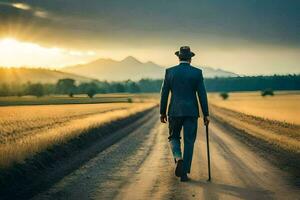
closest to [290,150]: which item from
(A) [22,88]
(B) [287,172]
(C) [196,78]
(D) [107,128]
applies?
(B) [287,172]

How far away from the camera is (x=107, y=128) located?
92.7 ft

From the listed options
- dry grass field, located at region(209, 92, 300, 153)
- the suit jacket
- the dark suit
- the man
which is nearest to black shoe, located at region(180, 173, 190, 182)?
the man

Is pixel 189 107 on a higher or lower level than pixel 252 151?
higher

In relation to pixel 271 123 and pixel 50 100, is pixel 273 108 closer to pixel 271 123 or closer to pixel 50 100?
pixel 271 123

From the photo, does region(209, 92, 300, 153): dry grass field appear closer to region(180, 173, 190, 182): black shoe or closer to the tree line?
region(180, 173, 190, 182): black shoe

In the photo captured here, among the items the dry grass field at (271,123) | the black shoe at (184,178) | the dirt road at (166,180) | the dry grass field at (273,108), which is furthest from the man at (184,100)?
the dry grass field at (273,108)

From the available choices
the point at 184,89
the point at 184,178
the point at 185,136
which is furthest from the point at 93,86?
the point at 184,178

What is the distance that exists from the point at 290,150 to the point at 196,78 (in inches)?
321

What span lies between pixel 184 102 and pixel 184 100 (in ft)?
0.17

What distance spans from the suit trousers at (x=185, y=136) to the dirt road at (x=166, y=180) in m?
0.47

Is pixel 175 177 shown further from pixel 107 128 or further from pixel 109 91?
pixel 109 91

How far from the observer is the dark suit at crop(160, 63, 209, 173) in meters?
10.7

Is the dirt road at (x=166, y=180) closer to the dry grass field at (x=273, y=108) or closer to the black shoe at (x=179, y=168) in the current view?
the black shoe at (x=179, y=168)

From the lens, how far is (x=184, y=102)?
1073 centimetres
